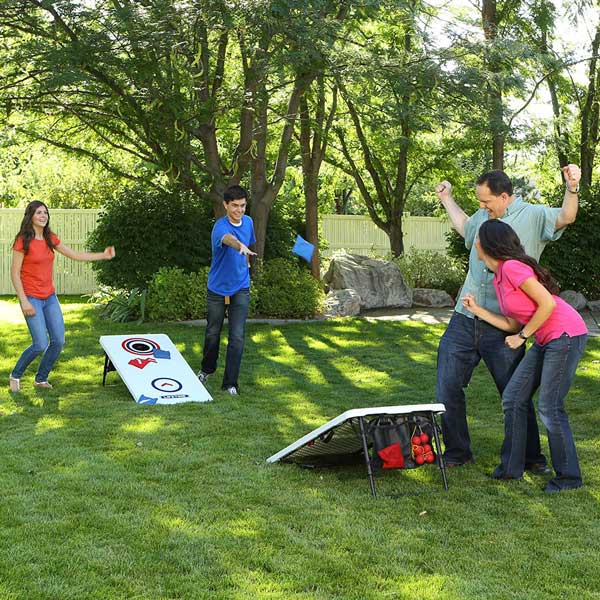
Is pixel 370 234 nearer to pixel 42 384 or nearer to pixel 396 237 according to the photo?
pixel 396 237

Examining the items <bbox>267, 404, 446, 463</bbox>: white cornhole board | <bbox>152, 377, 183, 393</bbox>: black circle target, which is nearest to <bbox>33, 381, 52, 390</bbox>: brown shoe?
<bbox>152, 377, 183, 393</bbox>: black circle target

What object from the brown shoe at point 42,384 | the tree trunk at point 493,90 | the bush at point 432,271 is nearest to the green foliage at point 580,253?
the bush at point 432,271

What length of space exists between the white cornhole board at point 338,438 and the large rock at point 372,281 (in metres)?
10.3

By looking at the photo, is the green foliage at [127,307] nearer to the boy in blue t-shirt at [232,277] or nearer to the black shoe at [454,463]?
the boy in blue t-shirt at [232,277]

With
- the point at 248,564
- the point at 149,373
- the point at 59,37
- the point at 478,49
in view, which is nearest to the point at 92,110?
the point at 59,37

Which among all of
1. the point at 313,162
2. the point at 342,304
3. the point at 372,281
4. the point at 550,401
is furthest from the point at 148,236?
the point at 550,401

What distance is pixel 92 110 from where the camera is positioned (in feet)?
47.4

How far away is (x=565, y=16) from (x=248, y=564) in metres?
16.1

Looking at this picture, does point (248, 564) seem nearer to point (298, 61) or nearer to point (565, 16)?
point (298, 61)

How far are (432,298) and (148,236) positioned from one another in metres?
5.34

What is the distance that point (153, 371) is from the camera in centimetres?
839

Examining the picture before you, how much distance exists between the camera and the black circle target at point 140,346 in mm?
8688

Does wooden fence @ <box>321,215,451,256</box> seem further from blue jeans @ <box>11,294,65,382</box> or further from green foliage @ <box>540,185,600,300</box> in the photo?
blue jeans @ <box>11,294,65,382</box>

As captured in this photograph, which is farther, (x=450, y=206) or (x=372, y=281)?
(x=372, y=281)
